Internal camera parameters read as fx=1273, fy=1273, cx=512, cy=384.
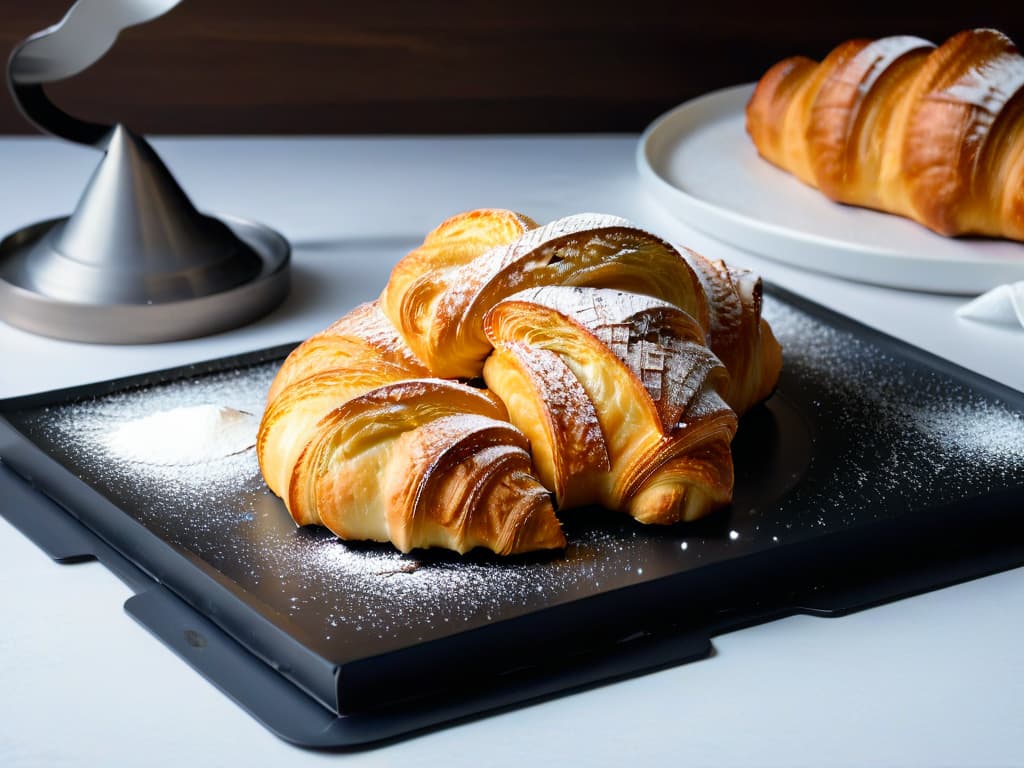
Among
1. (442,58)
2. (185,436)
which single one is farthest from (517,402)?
(442,58)

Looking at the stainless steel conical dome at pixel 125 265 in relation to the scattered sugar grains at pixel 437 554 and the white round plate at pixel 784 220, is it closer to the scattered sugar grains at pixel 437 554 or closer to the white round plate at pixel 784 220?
the scattered sugar grains at pixel 437 554

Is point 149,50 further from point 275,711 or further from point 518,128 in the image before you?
point 275,711

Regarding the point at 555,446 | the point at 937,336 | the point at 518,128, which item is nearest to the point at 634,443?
the point at 555,446

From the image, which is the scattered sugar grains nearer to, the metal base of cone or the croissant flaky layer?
the croissant flaky layer

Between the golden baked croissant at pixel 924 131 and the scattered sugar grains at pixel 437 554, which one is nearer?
the scattered sugar grains at pixel 437 554

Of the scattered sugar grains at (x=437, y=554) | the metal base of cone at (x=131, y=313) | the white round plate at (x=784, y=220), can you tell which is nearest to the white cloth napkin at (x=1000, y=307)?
the white round plate at (x=784, y=220)

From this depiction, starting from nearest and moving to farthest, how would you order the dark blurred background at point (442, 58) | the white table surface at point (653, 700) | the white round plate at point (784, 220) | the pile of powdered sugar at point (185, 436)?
1. the white table surface at point (653, 700)
2. the pile of powdered sugar at point (185, 436)
3. the white round plate at point (784, 220)
4. the dark blurred background at point (442, 58)

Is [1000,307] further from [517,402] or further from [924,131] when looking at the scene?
[517,402]
